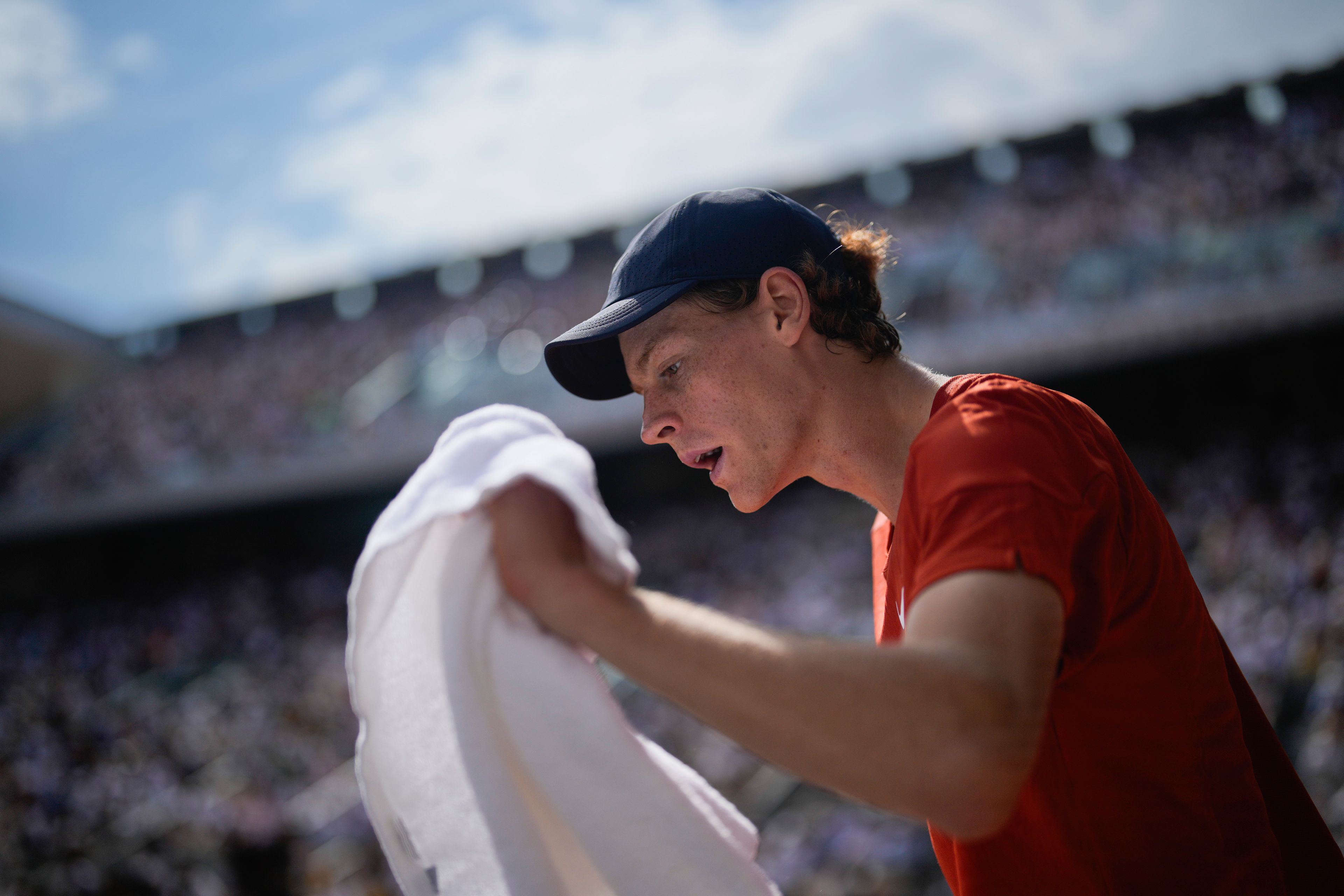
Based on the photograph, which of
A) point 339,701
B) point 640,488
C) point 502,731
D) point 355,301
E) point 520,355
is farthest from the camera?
point 355,301

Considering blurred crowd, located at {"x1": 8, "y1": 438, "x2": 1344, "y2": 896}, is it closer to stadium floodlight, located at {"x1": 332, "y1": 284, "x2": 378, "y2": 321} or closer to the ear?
the ear

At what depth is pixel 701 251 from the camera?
131cm

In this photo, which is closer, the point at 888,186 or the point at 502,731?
the point at 502,731

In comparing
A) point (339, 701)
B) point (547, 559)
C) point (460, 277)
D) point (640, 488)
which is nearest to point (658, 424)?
point (547, 559)

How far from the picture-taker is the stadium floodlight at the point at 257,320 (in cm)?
2086

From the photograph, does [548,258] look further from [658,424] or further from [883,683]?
[883,683]

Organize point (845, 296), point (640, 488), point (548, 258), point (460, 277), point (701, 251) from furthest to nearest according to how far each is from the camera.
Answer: point (460, 277) → point (548, 258) → point (640, 488) → point (845, 296) → point (701, 251)

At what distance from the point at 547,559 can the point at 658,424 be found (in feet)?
1.77

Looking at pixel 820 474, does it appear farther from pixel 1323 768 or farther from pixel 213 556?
pixel 213 556

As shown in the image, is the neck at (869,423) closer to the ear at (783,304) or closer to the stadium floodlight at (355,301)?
the ear at (783,304)

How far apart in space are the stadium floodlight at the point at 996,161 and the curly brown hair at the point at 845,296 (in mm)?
15330

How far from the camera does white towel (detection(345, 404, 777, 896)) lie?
36.4 inches

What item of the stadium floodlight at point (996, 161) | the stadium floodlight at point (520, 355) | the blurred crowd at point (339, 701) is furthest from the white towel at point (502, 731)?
the stadium floodlight at point (996, 161)

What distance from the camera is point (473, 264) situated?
19.3 meters
